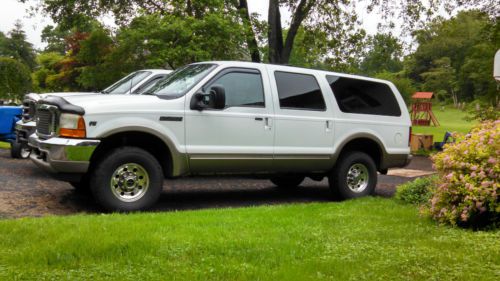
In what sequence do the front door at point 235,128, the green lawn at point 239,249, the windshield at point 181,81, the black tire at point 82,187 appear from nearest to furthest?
the green lawn at point 239,249, the front door at point 235,128, the windshield at point 181,81, the black tire at point 82,187

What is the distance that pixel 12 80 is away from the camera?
2730cm

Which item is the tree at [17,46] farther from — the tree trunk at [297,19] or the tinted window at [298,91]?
the tinted window at [298,91]

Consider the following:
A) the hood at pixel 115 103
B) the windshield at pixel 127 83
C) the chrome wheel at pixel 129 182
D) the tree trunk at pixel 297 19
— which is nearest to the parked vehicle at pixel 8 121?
the windshield at pixel 127 83

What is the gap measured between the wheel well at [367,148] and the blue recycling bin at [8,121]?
8196 mm

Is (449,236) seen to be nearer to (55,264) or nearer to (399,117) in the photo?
(55,264)

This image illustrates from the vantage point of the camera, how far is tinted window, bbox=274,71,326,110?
7.98 meters

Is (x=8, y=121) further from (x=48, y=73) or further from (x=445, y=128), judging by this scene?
(x=48, y=73)

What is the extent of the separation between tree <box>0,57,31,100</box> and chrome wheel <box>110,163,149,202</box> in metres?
22.7

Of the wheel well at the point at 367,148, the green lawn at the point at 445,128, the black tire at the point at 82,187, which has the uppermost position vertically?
the wheel well at the point at 367,148

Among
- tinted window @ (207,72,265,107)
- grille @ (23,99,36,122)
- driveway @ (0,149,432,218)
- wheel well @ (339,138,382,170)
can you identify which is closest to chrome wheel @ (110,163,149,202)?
driveway @ (0,149,432,218)

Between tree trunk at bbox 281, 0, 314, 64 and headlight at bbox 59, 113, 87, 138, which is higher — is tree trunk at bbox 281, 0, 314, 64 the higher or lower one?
the higher one

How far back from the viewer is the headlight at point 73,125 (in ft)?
20.8

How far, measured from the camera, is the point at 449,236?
203 inches

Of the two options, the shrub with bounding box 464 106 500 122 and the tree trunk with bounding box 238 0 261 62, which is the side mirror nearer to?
the tree trunk with bounding box 238 0 261 62
